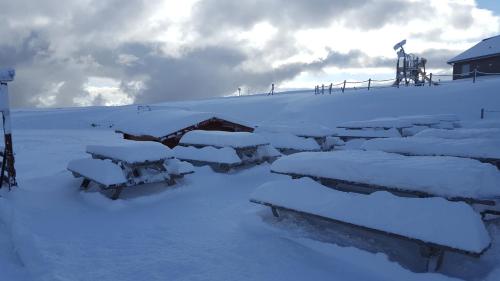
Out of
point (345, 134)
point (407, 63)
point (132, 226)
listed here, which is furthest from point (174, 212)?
point (407, 63)

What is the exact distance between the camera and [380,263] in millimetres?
5141

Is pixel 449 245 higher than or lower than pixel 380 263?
higher

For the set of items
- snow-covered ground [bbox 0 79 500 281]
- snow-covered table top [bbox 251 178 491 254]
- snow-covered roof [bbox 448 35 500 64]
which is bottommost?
snow-covered ground [bbox 0 79 500 281]

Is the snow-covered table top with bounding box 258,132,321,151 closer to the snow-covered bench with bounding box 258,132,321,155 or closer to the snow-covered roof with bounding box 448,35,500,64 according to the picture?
the snow-covered bench with bounding box 258,132,321,155

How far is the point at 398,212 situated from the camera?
5137 mm

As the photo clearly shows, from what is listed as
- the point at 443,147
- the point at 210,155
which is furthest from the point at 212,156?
the point at 443,147

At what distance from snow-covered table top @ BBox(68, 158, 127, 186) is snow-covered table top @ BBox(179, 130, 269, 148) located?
3808mm

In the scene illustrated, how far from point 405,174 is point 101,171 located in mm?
6389

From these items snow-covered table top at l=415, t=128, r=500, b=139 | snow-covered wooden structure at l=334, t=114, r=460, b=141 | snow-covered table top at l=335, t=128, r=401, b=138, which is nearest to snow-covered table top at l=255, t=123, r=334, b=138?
snow-covered table top at l=335, t=128, r=401, b=138

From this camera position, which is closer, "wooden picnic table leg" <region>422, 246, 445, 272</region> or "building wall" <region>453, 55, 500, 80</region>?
"wooden picnic table leg" <region>422, 246, 445, 272</region>

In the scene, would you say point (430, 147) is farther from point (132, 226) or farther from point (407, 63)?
point (407, 63)

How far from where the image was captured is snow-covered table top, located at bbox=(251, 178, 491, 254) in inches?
177

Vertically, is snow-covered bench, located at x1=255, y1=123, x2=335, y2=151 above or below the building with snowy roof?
below

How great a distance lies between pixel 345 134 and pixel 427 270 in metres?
12.3
